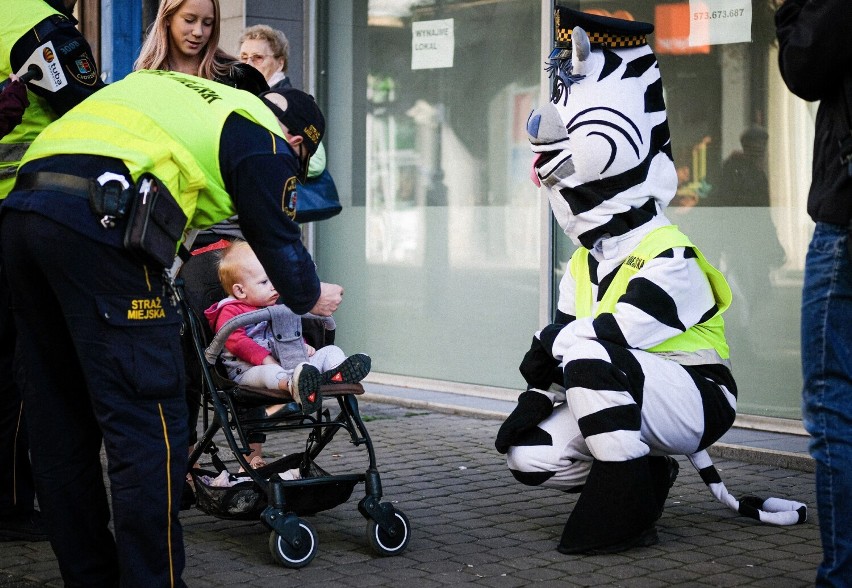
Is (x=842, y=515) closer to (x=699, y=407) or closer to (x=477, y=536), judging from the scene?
(x=699, y=407)

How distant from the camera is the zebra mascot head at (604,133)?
5195 millimetres

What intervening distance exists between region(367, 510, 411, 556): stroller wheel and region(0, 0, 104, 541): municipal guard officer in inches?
54.0

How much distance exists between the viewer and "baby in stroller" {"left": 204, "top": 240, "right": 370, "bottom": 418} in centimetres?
502

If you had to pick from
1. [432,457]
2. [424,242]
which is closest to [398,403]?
[424,242]

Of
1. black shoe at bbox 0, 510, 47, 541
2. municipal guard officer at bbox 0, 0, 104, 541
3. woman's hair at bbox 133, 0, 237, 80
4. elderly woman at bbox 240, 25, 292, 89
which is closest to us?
municipal guard officer at bbox 0, 0, 104, 541

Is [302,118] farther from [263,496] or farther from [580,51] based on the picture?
[263,496]

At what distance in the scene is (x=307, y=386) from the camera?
4.71 meters

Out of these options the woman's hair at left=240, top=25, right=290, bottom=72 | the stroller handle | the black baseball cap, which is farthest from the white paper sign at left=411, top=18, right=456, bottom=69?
the black baseball cap

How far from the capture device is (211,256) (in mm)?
5715

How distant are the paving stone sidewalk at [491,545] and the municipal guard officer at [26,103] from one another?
0.21 metres

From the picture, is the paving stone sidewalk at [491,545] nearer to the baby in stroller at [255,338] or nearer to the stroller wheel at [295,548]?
the stroller wheel at [295,548]

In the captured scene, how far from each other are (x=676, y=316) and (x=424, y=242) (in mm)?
4105

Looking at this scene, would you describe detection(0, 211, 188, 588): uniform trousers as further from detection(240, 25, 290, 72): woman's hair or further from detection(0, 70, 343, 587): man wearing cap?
detection(240, 25, 290, 72): woman's hair

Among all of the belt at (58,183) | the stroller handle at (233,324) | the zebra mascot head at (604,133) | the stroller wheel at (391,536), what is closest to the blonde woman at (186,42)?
the stroller handle at (233,324)
